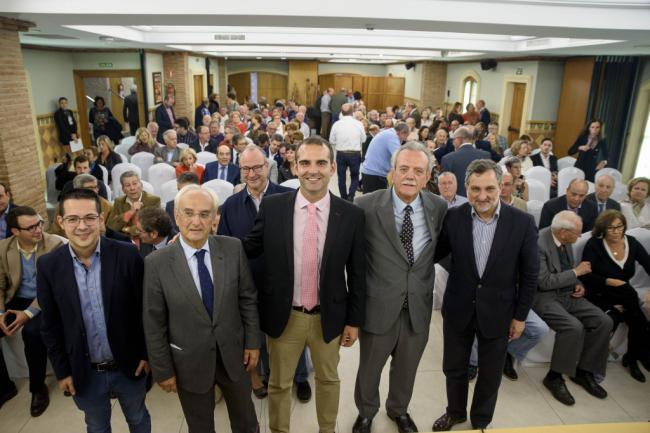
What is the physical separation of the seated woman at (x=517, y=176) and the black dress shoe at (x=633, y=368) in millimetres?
1866

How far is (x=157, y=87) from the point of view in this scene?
12.2 metres

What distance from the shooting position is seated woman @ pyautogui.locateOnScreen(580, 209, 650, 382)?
3357 millimetres

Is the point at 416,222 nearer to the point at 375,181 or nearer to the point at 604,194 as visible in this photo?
the point at 604,194

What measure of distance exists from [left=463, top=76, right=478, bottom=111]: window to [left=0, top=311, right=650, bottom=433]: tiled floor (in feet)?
40.9

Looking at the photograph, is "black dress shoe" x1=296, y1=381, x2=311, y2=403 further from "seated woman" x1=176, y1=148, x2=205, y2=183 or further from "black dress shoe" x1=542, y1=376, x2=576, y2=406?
"seated woman" x1=176, y1=148, x2=205, y2=183

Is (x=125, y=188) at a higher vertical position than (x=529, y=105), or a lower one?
lower

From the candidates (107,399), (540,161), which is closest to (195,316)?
(107,399)

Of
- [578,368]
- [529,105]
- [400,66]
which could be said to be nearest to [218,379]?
[578,368]

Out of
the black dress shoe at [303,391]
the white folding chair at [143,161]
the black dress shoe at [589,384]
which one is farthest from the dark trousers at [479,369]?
the white folding chair at [143,161]

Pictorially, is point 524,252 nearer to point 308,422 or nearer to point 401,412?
point 401,412

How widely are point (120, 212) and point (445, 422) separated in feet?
10.0

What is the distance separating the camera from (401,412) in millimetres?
2777

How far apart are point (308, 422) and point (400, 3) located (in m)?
4.08

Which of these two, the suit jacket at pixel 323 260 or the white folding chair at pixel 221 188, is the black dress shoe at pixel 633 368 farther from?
the white folding chair at pixel 221 188
